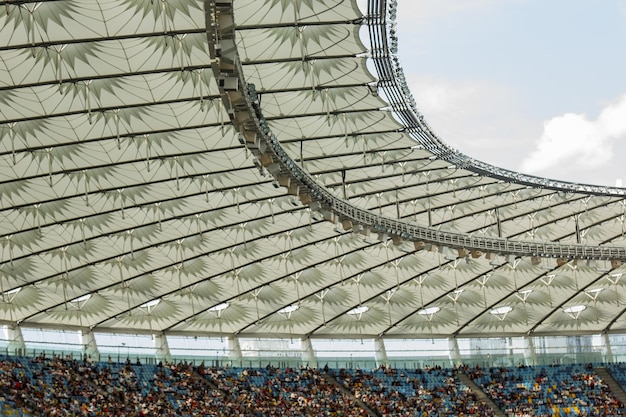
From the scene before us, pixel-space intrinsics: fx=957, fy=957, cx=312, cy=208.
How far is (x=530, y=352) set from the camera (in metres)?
81.5

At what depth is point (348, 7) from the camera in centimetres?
3741

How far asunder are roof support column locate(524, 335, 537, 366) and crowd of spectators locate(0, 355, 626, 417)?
33.9 inches

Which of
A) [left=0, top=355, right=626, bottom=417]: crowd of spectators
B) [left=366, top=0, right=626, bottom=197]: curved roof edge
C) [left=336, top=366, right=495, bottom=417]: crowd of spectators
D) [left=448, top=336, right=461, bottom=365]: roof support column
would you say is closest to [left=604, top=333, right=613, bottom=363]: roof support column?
[left=0, top=355, right=626, bottom=417]: crowd of spectators

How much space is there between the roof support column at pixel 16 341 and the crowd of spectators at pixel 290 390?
42.5 inches

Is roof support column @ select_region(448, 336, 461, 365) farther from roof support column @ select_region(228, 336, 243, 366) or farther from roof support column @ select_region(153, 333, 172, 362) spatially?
roof support column @ select_region(153, 333, 172, 362)

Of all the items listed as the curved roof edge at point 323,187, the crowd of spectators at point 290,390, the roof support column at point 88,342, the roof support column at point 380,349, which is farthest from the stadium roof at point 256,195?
the crowd of spectators at point 290,390

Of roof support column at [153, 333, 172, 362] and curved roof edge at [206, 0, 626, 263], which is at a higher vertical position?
curved roof edge at [206, 0, 626, 263]

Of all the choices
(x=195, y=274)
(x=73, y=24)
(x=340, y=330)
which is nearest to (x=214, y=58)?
(x=73, y=24)

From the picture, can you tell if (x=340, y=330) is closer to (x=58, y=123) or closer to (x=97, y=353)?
(x=97, y=353)

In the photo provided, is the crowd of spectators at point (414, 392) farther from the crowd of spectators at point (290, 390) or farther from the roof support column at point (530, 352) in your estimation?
the roof support column at point (530, 352)

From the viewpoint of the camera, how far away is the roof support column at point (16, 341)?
6088 cm

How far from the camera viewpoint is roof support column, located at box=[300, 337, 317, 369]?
7812cm

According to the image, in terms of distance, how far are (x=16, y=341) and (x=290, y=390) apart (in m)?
20.8

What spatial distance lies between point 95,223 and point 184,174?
817 centimetres
